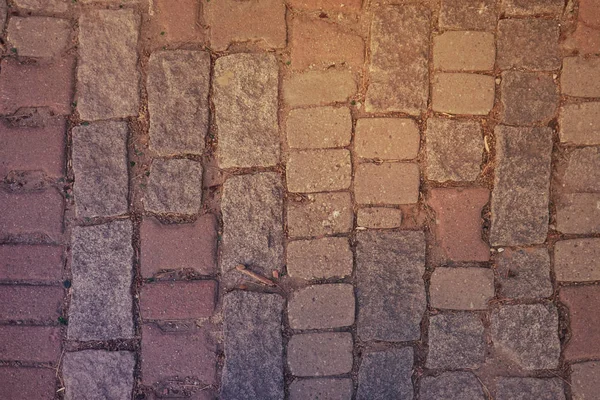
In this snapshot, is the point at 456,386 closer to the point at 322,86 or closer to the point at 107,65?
the point at 322,86

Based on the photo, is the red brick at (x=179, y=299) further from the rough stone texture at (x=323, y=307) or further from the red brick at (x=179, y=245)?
the rough stone texture at (x=323, y=307)

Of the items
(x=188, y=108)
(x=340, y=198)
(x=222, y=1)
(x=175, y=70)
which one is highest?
(x=222, y=1)

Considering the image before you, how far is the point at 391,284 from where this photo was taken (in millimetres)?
2771

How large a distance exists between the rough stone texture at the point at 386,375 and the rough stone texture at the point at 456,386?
0.47ft

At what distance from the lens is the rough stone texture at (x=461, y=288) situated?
2.77 meters

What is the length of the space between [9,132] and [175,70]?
1035mm

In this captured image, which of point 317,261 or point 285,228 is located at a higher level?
point 285,228

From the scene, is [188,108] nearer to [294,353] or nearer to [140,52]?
[140,52]

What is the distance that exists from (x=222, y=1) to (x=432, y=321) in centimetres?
221

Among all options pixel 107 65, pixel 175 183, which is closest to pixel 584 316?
pixel 175 183

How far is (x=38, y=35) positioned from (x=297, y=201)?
1776 millimetres

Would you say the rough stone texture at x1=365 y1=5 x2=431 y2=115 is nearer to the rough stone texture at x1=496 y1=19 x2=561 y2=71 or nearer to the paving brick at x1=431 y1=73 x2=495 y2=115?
the paving brick at x1=431 y1=73 x2=495 y2=115

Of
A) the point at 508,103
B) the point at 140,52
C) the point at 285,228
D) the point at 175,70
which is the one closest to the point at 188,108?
the point at 175,70

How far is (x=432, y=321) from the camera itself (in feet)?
9.14
